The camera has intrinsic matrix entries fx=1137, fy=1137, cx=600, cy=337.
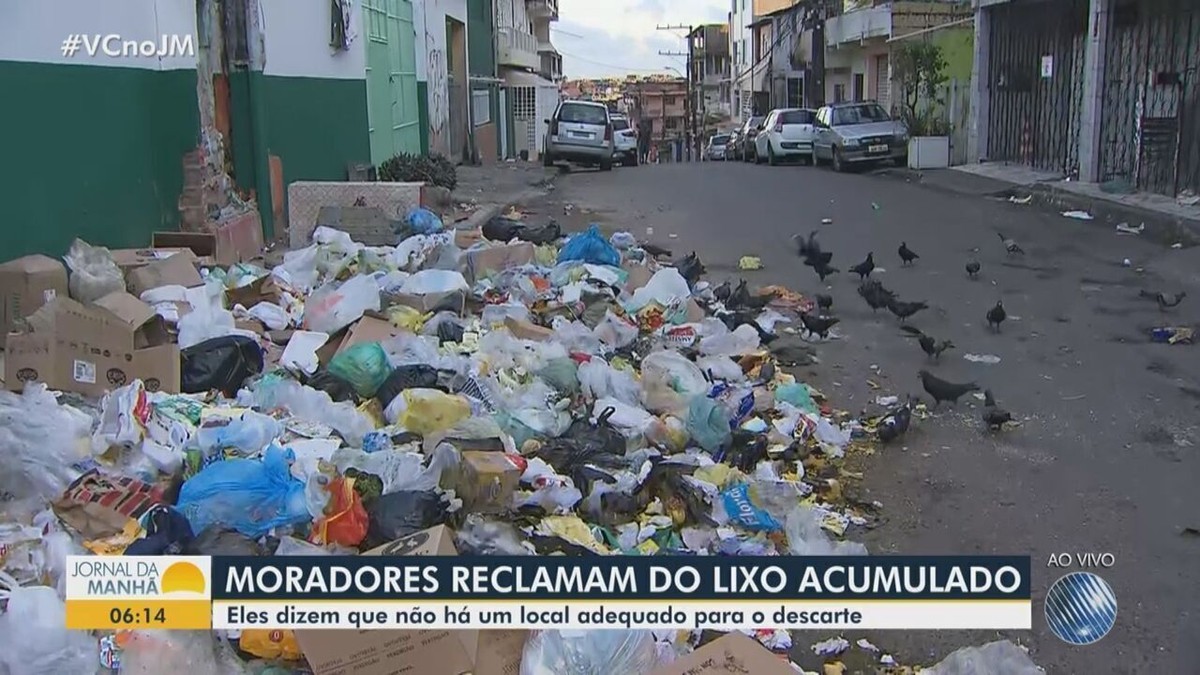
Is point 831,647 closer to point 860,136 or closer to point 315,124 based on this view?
point 315,124

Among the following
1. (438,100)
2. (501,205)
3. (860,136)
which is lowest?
(501,205)

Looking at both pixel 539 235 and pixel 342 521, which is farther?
pixel 539 235

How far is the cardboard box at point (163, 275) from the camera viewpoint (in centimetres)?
713

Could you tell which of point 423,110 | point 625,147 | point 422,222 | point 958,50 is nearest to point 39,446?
point 422,222

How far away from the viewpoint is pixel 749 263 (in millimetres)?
11352

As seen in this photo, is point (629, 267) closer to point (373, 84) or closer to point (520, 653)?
point (520, 653)

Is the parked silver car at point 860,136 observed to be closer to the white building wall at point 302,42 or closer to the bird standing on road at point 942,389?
the white building wall at point 302,42

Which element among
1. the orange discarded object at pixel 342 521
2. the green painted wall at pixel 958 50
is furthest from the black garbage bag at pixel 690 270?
the green painted wall at pixel 958 50

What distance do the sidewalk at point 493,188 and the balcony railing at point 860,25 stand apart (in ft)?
32.8

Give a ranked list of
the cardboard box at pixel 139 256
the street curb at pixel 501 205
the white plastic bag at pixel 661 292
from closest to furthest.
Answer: the cardboard box at pixel 139 256 < the white plastic bag at pixel 661 292 < the street curb at pixel 501 205

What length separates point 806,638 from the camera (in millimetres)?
3752

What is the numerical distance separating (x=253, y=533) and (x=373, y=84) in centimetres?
1323

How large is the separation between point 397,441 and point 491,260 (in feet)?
13.1

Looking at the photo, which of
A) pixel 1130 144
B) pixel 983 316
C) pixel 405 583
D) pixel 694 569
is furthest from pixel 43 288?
pixel 1130 144
